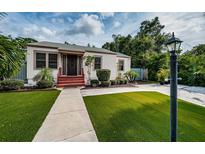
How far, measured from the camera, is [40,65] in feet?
30.4

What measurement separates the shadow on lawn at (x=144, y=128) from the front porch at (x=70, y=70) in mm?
6338

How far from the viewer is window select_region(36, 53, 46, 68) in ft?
29.9

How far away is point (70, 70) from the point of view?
36.1ft

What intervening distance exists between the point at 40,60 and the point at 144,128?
9.02 meters

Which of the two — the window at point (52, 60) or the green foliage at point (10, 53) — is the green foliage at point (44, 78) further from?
the green foliage at point (10, 53)

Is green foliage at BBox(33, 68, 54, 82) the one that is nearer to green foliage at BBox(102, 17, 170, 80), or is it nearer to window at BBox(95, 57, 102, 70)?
window at BBox(95, 57, 102, 70)

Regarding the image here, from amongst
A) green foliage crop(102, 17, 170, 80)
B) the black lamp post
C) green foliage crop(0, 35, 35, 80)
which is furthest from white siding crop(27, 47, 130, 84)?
the black lamp post

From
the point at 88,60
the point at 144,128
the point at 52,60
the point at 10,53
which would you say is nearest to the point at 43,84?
the point at 52,60

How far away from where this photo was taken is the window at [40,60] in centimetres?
912

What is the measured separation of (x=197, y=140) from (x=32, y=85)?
32.4 ft

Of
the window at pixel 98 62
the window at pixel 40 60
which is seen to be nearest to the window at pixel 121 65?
the window at pixel 98 62

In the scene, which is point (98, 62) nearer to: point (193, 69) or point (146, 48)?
point (193, 69)

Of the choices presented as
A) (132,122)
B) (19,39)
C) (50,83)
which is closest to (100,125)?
(132,122)
